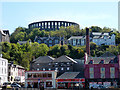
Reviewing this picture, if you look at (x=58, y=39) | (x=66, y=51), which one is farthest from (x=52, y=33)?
(x=66, y=51)

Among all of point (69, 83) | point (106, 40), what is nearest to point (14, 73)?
point (69, 83)

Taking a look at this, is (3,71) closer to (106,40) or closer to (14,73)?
(14,73)

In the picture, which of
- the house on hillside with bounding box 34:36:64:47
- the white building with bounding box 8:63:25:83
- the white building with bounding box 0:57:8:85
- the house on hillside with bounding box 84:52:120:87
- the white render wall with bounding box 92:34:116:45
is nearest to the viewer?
the house on hillside with bounding box 84:52:120:87

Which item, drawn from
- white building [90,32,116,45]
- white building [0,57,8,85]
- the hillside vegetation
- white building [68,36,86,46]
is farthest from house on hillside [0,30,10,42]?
white building [0,57,8,85]

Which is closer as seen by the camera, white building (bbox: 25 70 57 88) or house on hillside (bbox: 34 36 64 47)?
white building (bbox: 25 70 57 88)

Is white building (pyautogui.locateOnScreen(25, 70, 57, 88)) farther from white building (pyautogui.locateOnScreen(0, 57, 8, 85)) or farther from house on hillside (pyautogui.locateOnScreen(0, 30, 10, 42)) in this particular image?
house on hillside (pyautogui.locateOnScreen(0, 30, 10, 42))

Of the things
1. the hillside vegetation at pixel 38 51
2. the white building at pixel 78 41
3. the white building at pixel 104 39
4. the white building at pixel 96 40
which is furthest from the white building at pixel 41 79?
the white building at pixel 104 39

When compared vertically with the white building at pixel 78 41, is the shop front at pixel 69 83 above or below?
below

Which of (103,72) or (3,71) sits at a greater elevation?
(103,72)

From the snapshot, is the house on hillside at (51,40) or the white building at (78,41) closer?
the white building at (78,41)

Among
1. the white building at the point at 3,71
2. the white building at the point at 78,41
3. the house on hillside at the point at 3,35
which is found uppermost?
the house on hillside at the point at 3,35

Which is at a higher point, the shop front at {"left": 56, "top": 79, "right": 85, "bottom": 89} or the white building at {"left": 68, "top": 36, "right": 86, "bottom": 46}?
the white building at {"left": 68, "top": 36, "right": 86, "bottom": 46}

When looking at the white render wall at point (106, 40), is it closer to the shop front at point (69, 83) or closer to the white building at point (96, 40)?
the white building at point (96, 40)

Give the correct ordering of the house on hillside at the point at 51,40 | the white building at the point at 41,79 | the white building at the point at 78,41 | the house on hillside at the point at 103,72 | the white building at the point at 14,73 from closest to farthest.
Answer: the house on hillside at the point at 103,72, the white building at the point at 41,79, the white building at the point at 14,73, the white building at the point at 78,41, the house on hillside at the point at 51,40
